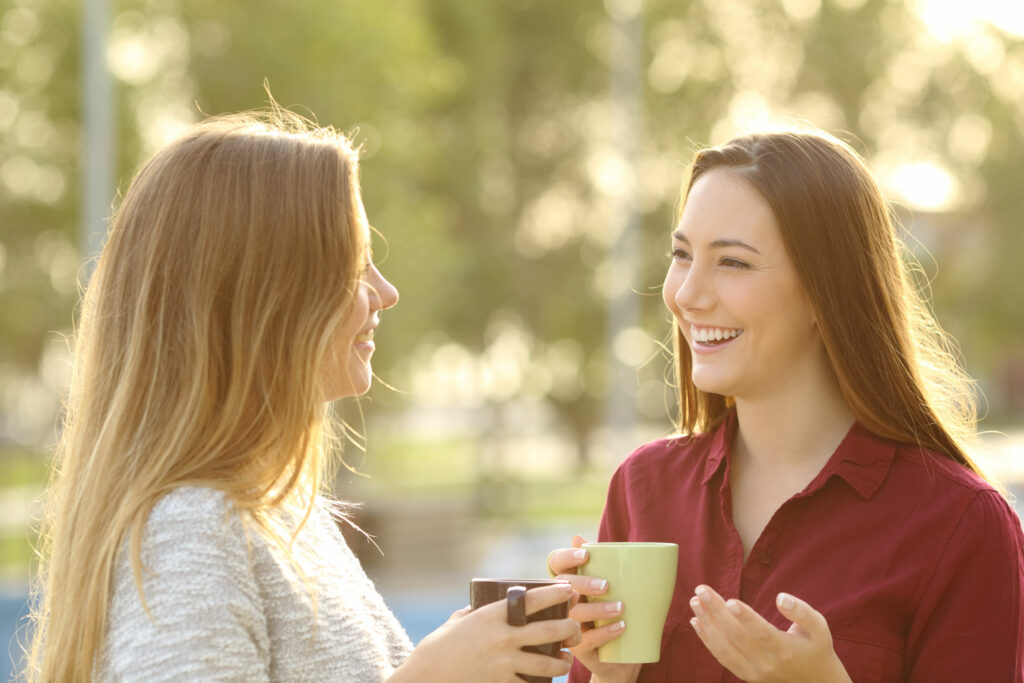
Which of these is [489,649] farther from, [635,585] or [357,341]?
[357,341]

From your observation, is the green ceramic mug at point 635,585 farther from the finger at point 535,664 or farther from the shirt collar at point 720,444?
the shirt collar at point 720,444

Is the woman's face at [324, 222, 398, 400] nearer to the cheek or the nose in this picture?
the nose

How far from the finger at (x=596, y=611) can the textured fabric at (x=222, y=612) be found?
0.36m

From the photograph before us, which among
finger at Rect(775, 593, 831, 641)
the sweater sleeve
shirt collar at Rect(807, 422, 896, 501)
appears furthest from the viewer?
shirt collar at Rect(807, 422, 896, 501)

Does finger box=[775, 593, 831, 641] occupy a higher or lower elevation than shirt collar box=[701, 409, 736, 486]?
lower

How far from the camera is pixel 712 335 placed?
99.0 inches

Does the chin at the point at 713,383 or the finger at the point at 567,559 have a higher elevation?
the chin at the point at 713,383

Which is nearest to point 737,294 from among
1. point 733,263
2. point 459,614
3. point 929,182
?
point 733,263

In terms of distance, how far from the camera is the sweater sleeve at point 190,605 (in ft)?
5.96

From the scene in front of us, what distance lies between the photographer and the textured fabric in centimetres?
182

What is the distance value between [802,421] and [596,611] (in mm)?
713

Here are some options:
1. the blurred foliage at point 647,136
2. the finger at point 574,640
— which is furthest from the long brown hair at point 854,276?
the blurred foliage at point 647,136

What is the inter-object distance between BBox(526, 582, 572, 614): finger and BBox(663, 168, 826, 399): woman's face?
671 millimetres

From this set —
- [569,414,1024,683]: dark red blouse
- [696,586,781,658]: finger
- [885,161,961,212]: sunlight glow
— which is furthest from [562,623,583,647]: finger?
[885,161,961,212]: sunlight glow
